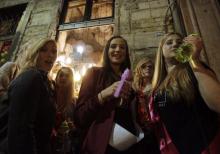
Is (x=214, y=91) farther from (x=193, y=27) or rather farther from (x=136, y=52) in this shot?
(x=136, y=52)

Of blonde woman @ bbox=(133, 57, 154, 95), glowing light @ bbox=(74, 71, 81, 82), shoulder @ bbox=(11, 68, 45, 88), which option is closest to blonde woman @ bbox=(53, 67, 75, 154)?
shoulder @ bbox=(11, 68, 45, 88)

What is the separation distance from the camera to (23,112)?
57.8 inches

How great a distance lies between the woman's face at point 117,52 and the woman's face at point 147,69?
1.30 metres

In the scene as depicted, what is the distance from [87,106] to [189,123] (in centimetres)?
80

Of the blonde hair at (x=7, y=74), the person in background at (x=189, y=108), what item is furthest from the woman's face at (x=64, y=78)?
the person in background at (x=189, y=108)

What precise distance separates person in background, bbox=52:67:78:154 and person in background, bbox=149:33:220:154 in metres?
0.81

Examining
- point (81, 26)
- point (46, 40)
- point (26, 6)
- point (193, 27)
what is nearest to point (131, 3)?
point (81, 26)

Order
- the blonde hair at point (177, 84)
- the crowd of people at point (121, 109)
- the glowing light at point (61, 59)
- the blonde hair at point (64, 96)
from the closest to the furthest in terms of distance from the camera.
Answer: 1. the crowd of people at point (121, 109)
2. the blonde hair at point (177, 84)
3. the blonde hair at point (64, 96)
4. the glowing light at point (61, 59)

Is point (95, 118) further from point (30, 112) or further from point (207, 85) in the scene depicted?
point (207, 85)

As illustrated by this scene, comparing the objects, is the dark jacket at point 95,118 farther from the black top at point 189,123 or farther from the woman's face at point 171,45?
the woman's face at point 171,45

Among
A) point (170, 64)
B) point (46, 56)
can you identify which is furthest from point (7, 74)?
point (170, 64)

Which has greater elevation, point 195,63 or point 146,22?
point 146,22

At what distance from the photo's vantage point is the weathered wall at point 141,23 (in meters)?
4.75

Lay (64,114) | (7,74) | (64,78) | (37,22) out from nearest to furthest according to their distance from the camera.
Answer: (64,114), (7,74), (64,78), (37,22)
